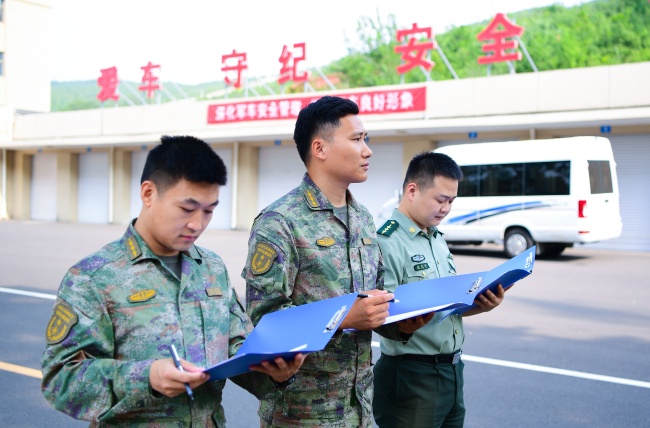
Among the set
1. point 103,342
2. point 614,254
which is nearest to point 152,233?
point 103,342

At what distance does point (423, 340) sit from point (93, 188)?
3023 centimetres

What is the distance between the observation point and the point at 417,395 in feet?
10.3

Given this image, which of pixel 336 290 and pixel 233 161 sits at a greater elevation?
pixel 233 161

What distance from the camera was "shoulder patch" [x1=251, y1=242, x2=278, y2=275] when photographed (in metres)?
2.48

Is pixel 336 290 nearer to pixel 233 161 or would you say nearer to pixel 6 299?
pixel 6 299

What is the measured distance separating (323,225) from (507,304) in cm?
756

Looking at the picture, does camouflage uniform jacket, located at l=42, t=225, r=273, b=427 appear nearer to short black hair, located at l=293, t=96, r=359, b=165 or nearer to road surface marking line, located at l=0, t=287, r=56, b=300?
short black hair, located at l=293, t=96, r=359, b=165

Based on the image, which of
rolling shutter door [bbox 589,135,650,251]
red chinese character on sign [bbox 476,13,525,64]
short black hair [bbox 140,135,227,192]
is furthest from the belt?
red chinese character on sign [bbox 476,13,525,64]

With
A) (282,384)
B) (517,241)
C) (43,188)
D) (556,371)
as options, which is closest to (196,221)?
(282,384)

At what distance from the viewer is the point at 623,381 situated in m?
5.77

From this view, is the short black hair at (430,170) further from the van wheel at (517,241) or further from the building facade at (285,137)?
the building facade at (285,137)

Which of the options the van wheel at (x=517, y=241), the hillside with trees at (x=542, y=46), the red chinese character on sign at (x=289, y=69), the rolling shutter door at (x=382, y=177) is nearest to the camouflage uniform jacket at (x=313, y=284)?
the van wheel at (x=517, y=241)

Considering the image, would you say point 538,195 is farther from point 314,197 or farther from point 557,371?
point 314,197

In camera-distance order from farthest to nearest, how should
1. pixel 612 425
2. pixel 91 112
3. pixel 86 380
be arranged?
pixel 91 112, pixel 612 425, pixel 86 380
